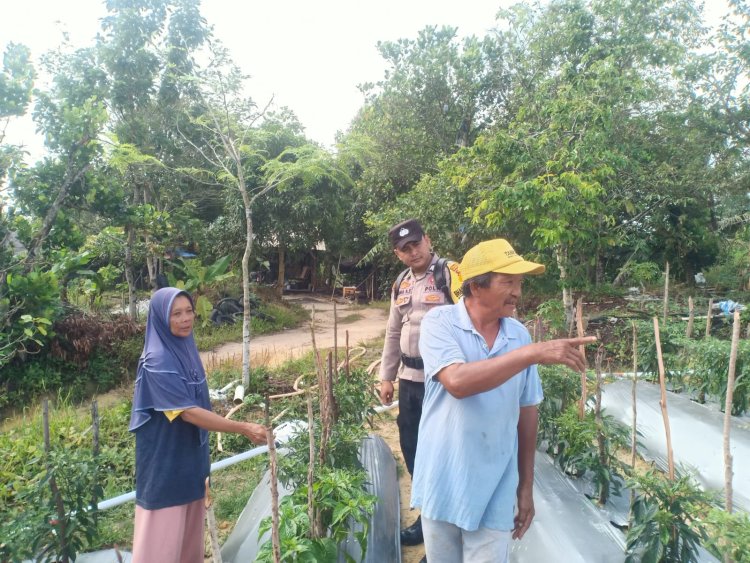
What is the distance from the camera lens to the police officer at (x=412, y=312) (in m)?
2.71

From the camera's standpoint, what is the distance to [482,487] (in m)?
1.57

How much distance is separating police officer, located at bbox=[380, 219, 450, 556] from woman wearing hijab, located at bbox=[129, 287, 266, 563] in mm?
955

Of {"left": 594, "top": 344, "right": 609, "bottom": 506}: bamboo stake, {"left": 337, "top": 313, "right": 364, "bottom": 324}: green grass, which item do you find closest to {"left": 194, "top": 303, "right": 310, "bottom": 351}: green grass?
{"left": 337, "top": 313, "right": 364, "bottom": 324}: green grass

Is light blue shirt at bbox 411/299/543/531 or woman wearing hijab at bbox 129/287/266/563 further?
woman wearing hijab at bbox 129/287/266/563

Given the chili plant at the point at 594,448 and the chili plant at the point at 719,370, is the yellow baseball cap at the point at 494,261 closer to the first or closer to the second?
the chili plant at the point at 594,448

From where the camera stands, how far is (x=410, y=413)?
9.00 ft

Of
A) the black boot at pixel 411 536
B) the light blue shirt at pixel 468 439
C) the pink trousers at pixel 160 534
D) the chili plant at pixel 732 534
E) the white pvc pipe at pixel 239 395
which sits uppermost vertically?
the light blue shirt at pixel 468 439

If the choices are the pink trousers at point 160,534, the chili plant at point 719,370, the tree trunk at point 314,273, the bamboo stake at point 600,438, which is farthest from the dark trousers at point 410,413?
the tree trunk at point 314,273

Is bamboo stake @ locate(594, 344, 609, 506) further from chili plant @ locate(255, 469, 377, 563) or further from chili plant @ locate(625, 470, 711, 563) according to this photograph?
chili plant @ locate(255, 469, 377, 563)

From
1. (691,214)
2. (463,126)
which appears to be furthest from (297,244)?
(691,214)

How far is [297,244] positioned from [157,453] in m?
12.3

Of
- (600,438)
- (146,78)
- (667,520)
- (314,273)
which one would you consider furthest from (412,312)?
(314,273)

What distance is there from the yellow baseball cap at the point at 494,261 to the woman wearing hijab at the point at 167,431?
116 cm

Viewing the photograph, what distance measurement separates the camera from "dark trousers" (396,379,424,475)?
2705 mm
